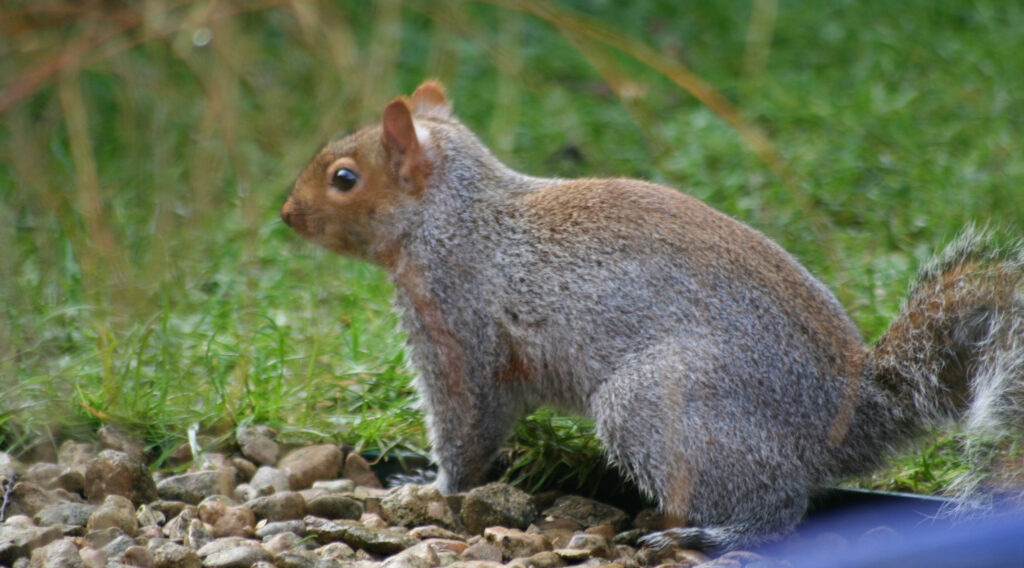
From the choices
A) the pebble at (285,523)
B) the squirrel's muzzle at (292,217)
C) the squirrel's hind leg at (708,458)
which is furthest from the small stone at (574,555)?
the squirrel's muzzle at (292,217)

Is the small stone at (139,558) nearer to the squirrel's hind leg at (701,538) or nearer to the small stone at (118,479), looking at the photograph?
the small stone at (118,479)

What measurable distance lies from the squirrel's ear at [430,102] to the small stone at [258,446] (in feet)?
4.09

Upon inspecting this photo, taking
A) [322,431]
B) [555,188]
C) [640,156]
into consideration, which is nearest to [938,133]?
[640,156]

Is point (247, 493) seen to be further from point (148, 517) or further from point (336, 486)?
point (148, 517)

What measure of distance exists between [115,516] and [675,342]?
58.4 inches

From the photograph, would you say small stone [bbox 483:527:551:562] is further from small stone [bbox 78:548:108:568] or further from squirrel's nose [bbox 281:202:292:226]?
squirrel's nose [bbox 281:202:292:226]

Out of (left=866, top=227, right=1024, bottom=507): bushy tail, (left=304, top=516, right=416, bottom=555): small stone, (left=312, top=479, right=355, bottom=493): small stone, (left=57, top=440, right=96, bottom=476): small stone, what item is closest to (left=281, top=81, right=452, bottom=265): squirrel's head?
(left=312, top=479, right=355, bottom=493): small stone

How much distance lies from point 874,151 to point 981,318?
116 inches

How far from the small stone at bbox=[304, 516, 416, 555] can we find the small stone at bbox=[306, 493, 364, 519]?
6.8 inches

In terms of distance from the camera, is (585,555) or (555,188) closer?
(585,555)

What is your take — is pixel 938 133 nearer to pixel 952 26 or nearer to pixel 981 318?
pixel 952 26

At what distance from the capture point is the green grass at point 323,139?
2389 millimetres

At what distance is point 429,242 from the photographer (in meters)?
3.34

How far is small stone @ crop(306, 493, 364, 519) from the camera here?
2.86 metres
